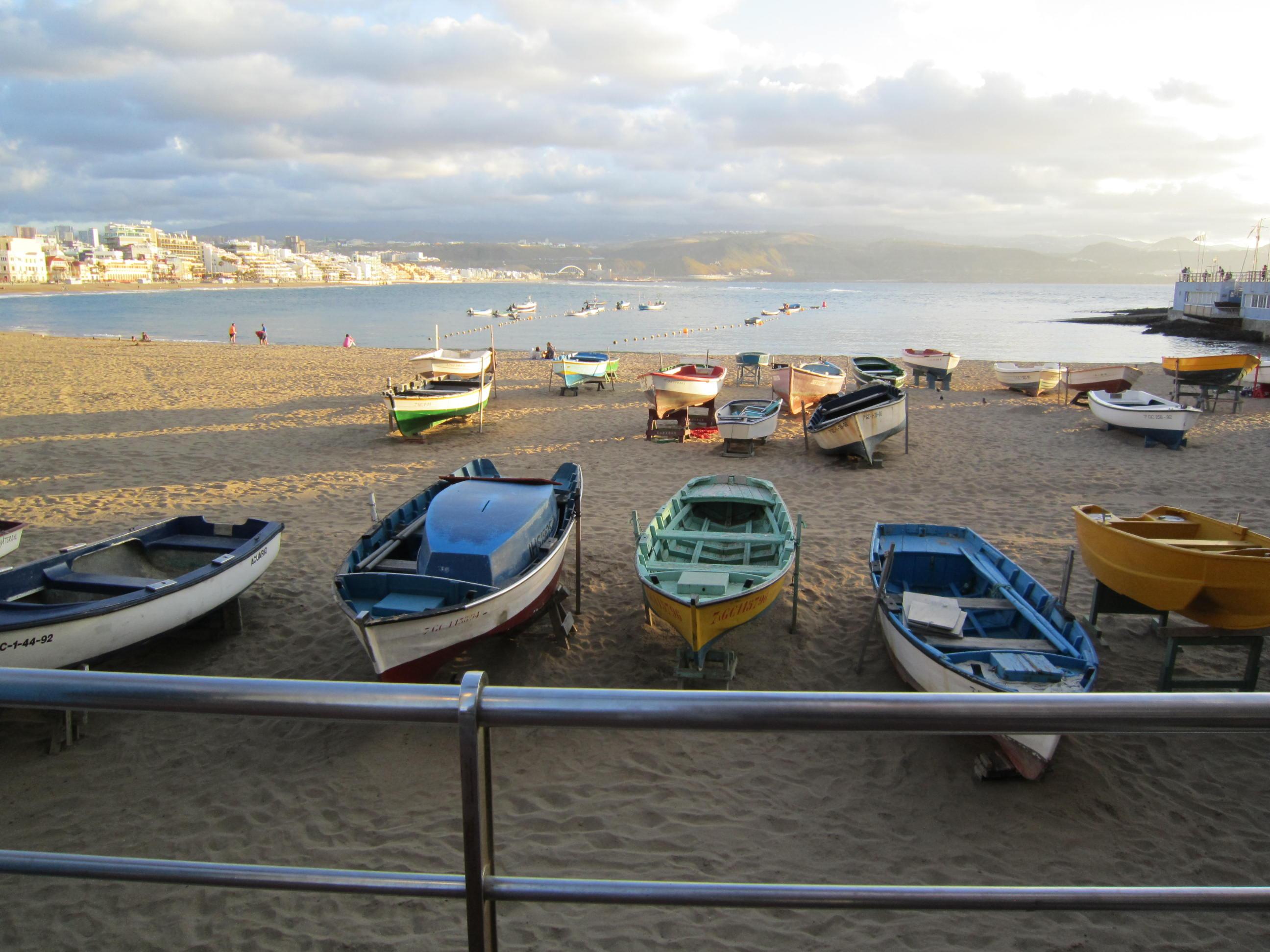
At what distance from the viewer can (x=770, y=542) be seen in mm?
8430

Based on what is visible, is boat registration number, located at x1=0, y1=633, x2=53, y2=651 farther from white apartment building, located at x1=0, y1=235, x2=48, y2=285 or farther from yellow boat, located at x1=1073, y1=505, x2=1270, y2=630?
white apartment building, located at x1=0, y1=235, x2=48, y2=285

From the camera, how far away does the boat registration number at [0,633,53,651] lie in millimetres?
5480

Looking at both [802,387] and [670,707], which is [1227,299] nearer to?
[802,387]

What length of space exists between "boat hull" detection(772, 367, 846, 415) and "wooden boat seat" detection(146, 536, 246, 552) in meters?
14.0

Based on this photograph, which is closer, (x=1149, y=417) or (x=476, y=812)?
(x=476, y=812)

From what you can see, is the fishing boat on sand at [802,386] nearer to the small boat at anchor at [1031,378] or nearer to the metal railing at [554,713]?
the small boat at anchor at [1031,378]

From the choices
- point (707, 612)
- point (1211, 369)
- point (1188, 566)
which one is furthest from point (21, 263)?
point (1188, 566)

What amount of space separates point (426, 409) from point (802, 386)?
9.36 m

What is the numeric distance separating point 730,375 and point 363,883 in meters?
29.4

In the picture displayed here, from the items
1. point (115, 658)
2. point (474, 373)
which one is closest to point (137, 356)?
point (474, 373)

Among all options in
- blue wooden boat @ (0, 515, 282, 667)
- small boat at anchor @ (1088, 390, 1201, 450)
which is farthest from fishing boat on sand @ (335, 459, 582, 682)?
small boat at anchor @ (1088, 390, 1201, 450)

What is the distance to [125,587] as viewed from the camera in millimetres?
6754

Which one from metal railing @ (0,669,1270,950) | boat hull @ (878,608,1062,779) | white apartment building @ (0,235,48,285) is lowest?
boat hull @ (878,608,1062,779)

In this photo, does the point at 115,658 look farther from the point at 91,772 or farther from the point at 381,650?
the point at 381,650
